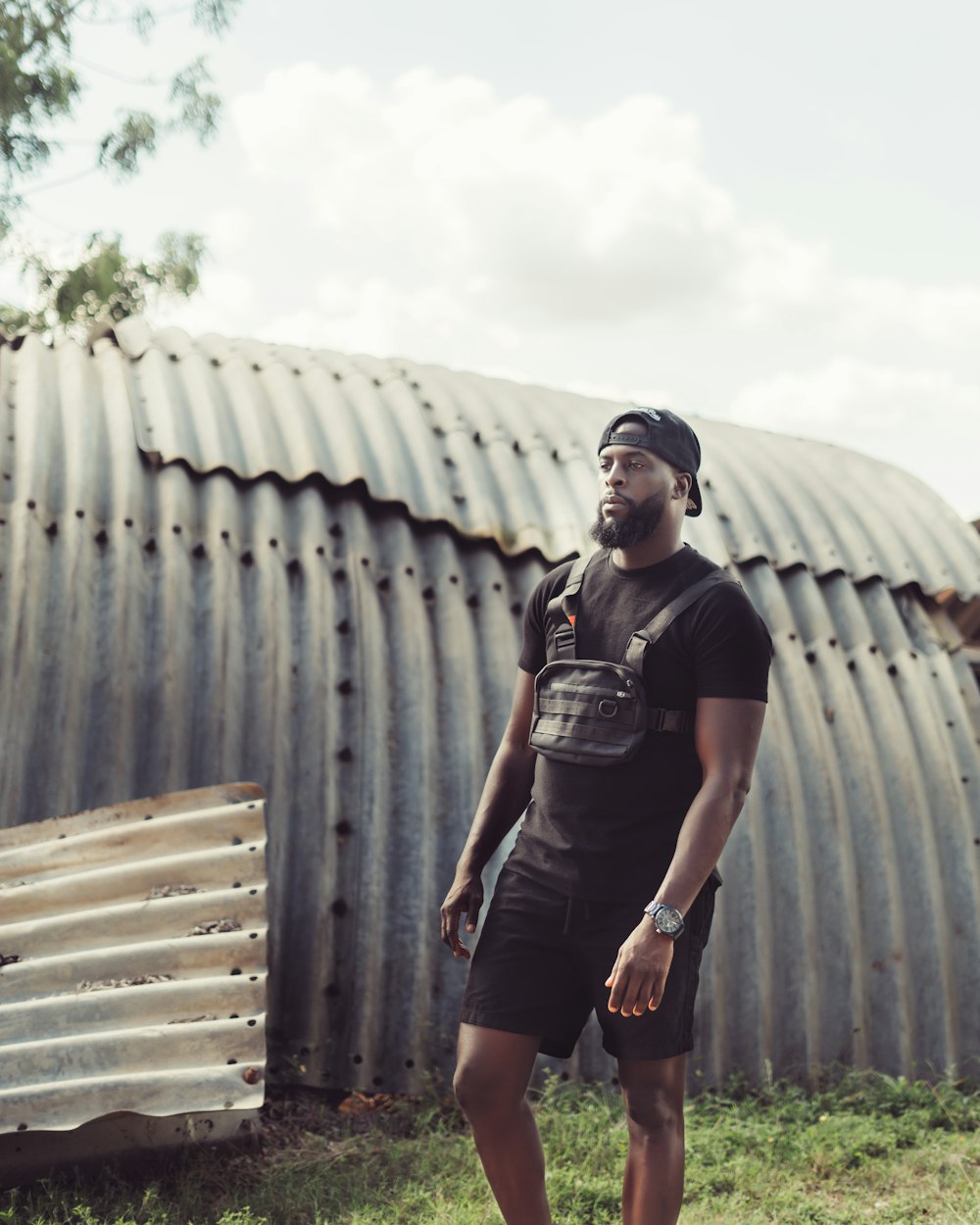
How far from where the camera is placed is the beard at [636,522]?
3.02 metres

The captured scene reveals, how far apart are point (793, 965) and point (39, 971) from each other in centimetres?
319

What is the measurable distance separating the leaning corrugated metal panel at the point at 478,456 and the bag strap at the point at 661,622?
293 cm

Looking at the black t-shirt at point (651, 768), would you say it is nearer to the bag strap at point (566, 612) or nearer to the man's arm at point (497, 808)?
the bag strap at point (566, 612)

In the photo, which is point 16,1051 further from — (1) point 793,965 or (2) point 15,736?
(1) point 793,965

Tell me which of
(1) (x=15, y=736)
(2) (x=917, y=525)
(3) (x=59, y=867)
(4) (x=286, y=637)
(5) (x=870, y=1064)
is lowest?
(5) (x=870, y=1064)

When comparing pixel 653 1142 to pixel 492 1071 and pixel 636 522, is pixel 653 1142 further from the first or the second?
pixel 636 522

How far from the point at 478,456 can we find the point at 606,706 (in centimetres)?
358

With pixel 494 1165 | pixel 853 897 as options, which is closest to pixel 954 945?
pixel 853 897

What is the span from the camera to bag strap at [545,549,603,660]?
3.09 metres

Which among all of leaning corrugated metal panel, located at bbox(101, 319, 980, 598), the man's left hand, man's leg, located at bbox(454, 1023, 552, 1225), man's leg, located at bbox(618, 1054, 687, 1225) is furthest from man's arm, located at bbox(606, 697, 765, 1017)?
leaning corrugated metal panel, located at bbox(101, 319, 980, 598)

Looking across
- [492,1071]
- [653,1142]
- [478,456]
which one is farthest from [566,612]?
[478,456]

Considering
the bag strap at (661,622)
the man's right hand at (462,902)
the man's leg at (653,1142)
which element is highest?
the bag strap at (661,622)

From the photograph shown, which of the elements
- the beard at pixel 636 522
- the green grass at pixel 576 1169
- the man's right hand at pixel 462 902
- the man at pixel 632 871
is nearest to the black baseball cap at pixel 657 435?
the man at pixel 632 871

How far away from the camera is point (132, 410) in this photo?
5707 millimetres
